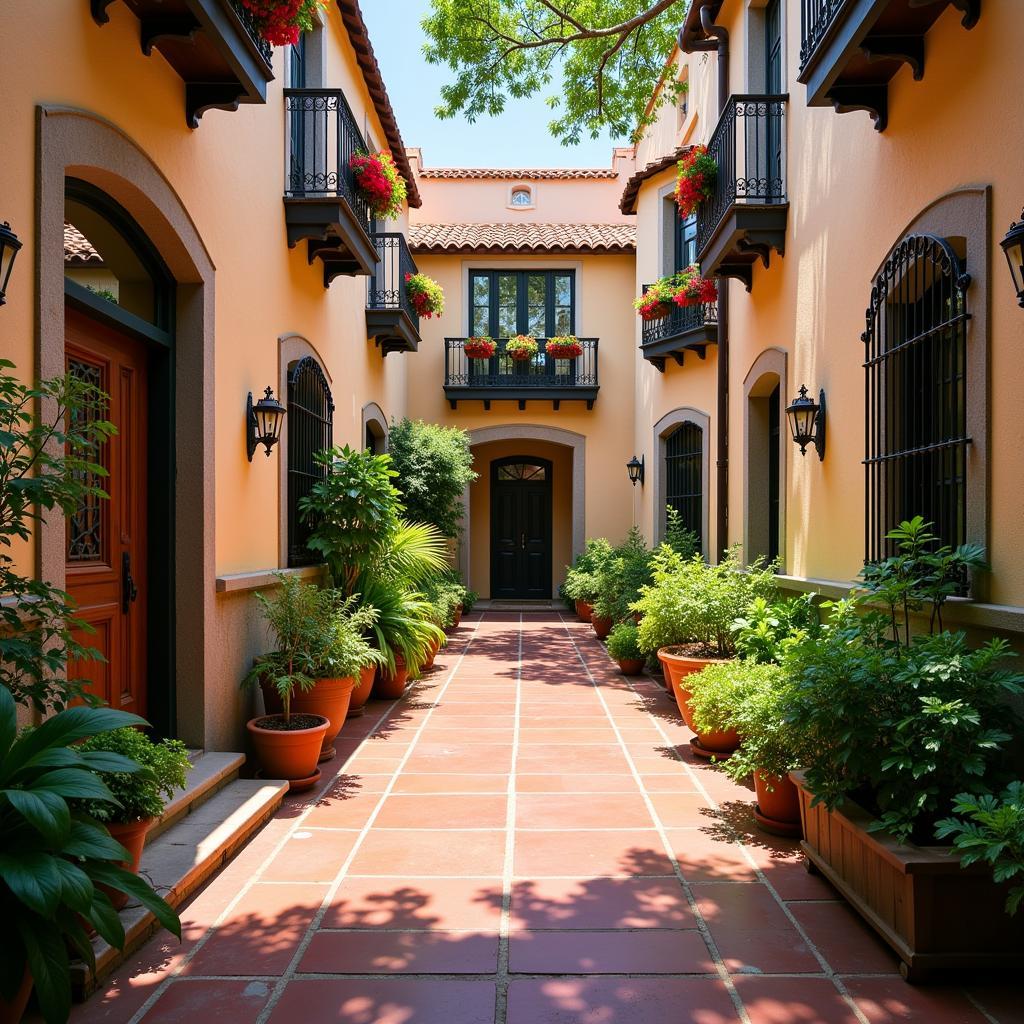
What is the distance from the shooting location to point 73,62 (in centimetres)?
391

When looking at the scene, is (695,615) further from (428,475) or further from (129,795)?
(428,475)

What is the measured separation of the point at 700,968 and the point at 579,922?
0.57 m

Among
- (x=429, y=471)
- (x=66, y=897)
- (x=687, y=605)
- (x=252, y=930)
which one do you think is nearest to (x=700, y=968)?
(x=252, y=930)

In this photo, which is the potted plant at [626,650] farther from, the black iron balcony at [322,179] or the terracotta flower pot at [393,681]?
the black iron balcony at [322,179]

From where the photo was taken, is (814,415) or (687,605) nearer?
(814,415)

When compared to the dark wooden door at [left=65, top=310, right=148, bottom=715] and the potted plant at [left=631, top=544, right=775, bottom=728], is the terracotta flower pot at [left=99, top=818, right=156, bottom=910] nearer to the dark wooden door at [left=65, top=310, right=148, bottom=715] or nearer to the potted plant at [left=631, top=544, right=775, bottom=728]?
the dark wooden door at [left=65, top=310, right=148, bottom=715]

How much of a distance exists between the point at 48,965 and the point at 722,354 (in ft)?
28.3

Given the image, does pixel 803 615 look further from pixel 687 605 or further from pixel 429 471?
pixel 429 471

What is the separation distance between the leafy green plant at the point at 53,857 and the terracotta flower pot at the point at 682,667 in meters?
4.39

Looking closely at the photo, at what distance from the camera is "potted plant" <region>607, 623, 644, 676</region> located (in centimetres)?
941

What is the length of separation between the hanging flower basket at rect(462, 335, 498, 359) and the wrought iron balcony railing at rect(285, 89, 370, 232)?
729 cm

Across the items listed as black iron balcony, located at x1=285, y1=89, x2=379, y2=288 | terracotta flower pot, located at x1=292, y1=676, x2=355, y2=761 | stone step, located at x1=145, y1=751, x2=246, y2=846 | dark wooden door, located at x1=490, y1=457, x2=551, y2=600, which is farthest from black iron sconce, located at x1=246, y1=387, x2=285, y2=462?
dark wooden door, located at x1=490, y1=457, x2=551, y2=600

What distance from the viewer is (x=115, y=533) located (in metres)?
5.02

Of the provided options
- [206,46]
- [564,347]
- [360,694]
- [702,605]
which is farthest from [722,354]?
[206,46]
